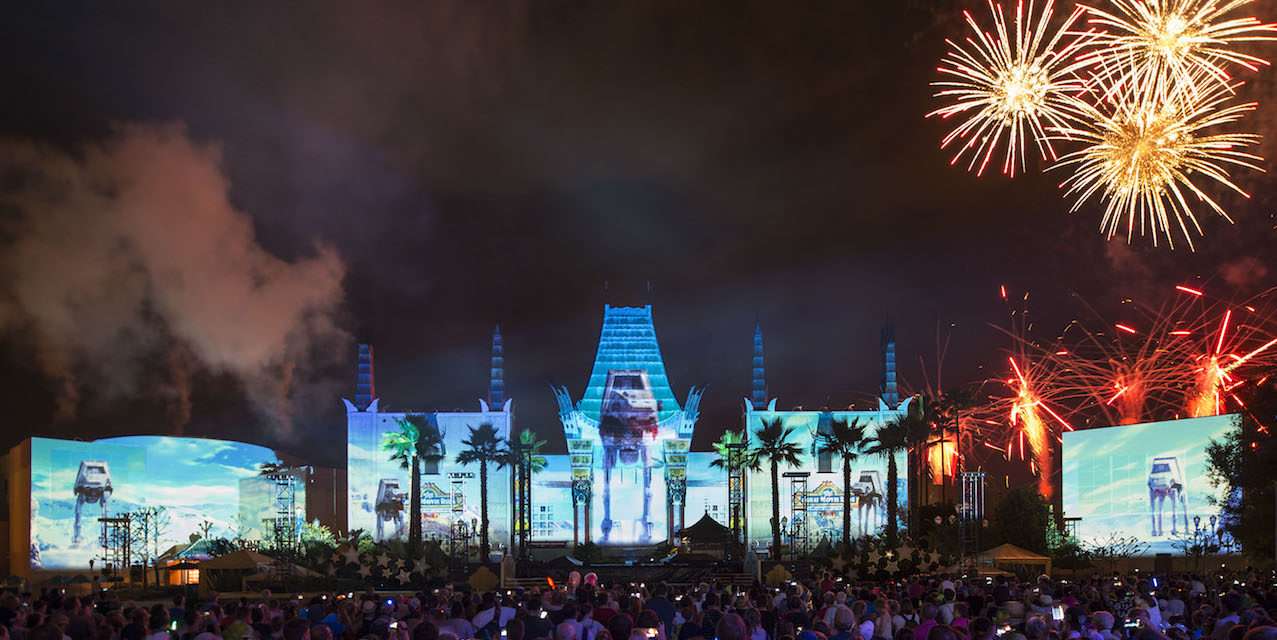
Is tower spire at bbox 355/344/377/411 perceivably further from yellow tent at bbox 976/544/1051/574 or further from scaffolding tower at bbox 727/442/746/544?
yellow tent at bbox 976/544/1051/574

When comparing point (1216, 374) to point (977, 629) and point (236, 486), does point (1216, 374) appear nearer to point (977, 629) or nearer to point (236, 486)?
point (977, 629)

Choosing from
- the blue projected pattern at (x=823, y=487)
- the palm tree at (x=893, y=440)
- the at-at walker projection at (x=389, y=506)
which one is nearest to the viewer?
the palm tree at (x=893, y=440)

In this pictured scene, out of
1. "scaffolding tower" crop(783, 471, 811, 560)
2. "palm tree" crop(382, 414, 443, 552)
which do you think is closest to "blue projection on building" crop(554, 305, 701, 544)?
"scaffolding tower" crop(783, 471, 811, 560)

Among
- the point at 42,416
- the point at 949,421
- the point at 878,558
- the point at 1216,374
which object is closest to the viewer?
the point at 878,558

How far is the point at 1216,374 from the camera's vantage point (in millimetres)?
50500

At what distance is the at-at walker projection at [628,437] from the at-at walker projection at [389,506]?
1132 cm

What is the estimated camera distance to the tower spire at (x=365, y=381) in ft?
257

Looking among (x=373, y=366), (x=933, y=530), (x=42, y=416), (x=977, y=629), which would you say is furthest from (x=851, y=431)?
(x=977, y=629)

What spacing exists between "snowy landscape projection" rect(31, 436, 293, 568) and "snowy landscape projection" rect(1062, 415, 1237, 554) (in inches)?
1740

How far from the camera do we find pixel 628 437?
3086 inches

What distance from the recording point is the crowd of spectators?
11.5 meters

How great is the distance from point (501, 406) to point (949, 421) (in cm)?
2842

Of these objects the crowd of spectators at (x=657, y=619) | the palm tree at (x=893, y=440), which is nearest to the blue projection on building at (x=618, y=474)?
the palm tree at (x=893, y=440)

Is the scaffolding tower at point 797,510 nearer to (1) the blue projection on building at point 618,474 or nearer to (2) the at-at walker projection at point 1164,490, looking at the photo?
(1) the blue projection on building at point 618,474
